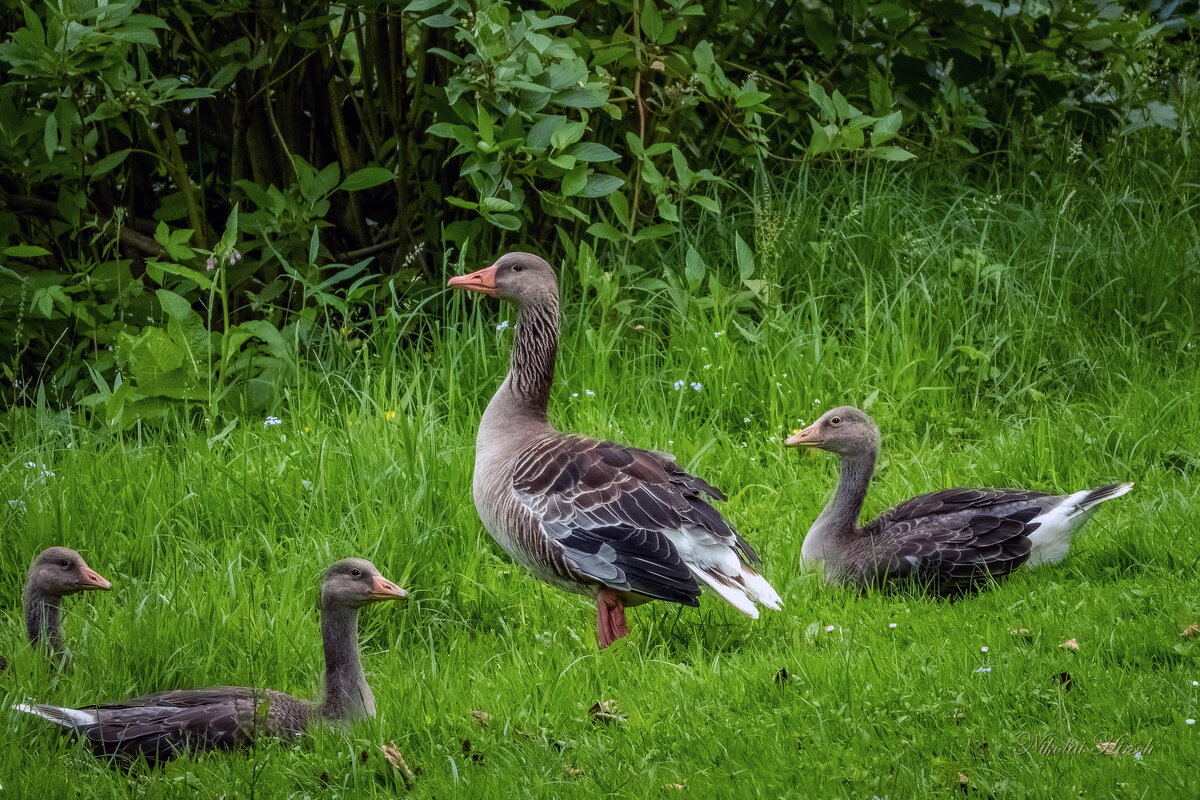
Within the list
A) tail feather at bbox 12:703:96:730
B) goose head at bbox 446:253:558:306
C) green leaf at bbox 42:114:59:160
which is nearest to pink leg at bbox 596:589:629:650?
goose head at bbox 446:253:558:306

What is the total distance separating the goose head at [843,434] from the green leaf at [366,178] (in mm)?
2859

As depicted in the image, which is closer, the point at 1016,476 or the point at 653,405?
the point at 1016,476

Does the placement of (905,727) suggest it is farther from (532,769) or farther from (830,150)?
(830,150)

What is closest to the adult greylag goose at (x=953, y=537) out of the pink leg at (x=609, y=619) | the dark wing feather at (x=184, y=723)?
the pink leg at (x=609, y=619)

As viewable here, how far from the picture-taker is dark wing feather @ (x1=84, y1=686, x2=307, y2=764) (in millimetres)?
4520

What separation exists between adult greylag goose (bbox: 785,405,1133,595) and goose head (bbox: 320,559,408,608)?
1.97m

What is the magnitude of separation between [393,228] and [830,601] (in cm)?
435

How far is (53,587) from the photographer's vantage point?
17.3 ft

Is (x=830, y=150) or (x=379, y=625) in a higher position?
(x=830, y=150)

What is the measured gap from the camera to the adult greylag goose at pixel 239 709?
14.9 feet

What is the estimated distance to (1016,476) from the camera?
6.81 meters

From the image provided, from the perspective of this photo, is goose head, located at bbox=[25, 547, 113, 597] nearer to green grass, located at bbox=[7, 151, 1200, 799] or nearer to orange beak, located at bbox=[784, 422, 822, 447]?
green grass, located at bbox=[7, 151, 1200, 799]

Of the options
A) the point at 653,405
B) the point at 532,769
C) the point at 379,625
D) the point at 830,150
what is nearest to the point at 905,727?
the point at 532,769

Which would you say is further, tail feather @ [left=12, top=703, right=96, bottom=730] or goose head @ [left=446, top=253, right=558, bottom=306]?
goose head @ [left=446, top=253, right=558, bottom=306]
